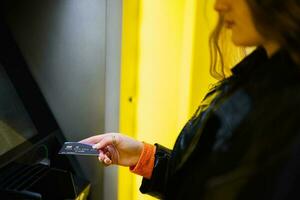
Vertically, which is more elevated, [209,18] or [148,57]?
[209,18]

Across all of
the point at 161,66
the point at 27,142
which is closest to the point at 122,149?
the point at 27,142

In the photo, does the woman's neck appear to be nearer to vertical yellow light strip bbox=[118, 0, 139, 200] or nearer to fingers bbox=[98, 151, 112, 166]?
fingers bbox=[98, 151, 112, 166]

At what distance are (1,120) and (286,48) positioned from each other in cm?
90

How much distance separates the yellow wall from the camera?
1.36 m

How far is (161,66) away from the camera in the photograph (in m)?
1.44

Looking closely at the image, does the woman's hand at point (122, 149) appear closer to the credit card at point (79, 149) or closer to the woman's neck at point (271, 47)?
the credit card at point (79, 149)

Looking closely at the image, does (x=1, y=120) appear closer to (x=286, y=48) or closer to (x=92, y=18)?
(x=92, y=18)

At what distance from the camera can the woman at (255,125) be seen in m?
0.59

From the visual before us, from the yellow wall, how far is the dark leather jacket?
2.08 ft

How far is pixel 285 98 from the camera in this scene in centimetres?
61

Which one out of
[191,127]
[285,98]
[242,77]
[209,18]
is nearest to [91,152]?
[191,127]

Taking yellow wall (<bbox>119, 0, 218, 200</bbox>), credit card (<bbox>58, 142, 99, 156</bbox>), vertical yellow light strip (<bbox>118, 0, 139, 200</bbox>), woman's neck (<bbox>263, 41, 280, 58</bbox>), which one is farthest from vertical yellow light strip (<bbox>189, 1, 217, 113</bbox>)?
woman's neck (<bbox>263, 41, 280, 58</bbox>)

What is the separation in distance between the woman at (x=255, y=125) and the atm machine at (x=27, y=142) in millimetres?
509

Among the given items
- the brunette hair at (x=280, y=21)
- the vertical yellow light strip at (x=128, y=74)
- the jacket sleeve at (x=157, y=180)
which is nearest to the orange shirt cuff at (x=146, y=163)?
the jacket sleeve at (x=157, y=180)
